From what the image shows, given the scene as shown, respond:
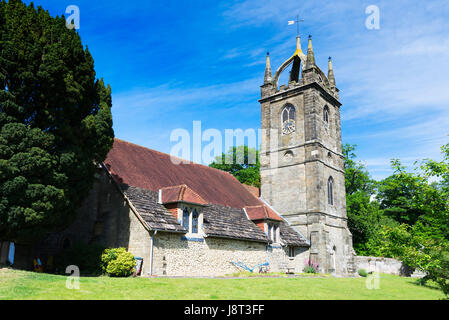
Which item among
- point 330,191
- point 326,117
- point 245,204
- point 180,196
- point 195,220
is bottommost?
point 195,220

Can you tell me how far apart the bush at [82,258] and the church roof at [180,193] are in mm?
2739

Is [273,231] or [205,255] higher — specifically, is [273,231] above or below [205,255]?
above

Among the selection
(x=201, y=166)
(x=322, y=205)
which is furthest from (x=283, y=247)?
(x=201, y=166)

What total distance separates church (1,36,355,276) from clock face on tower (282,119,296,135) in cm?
9

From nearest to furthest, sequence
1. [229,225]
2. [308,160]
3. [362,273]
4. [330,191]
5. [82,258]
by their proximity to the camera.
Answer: [82,258] < [229,225] < [308,160] < [362,273] < [330,191]

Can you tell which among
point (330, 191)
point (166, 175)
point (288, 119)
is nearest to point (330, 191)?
point (330, 191)

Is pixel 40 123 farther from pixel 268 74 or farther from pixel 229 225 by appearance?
pixel 268 74

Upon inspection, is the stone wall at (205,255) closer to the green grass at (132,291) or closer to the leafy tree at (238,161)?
the green grass at (132,291)

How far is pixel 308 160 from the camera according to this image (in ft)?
102

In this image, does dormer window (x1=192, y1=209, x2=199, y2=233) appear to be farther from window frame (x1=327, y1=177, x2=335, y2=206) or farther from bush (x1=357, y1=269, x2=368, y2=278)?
bush (x1=357, y1=269, x2=368, y2=278)

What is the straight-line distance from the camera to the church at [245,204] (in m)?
18.4

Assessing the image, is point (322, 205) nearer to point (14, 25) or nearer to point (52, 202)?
point (52, 202)

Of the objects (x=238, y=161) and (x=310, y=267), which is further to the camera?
(x=238, y=161)

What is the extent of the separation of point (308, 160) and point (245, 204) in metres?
6.79
